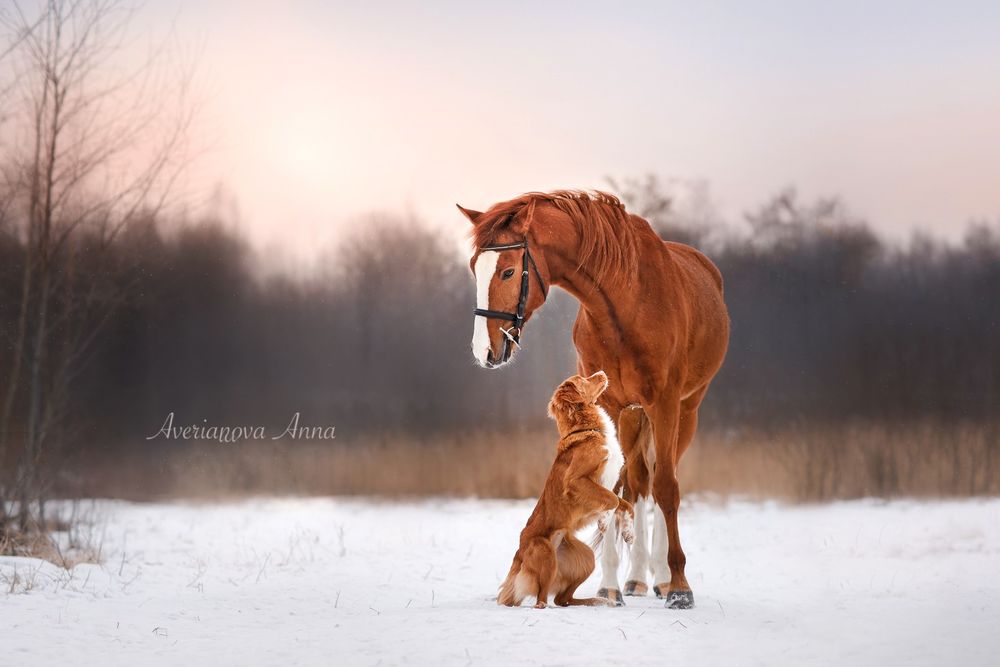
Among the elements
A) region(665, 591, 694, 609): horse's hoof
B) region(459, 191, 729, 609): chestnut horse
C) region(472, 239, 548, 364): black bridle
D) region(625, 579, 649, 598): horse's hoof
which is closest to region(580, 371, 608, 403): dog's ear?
region(459, 191, 729, 609): chestnut horse

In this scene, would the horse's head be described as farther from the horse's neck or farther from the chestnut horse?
the horse's neck

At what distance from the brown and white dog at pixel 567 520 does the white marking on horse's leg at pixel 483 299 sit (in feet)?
2.36

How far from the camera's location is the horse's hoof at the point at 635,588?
21.0ft

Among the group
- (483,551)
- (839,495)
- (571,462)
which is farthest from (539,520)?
(839,495)

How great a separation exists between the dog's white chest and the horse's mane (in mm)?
939

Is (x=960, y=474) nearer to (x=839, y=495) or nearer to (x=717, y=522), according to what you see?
(x=839, y=495)

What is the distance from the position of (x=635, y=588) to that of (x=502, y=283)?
248 cm

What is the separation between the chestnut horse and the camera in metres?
5.40

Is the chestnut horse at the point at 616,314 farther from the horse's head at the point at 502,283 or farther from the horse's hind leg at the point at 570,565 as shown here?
the horse's hind leg at the point at 570,565

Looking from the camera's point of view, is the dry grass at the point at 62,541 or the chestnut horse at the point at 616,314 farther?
the dry grass at the point at 62,541

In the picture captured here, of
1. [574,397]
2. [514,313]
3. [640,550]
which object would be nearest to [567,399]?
[574,397]

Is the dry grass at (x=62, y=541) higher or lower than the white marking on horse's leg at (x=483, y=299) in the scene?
lower

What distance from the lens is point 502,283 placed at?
5379mm

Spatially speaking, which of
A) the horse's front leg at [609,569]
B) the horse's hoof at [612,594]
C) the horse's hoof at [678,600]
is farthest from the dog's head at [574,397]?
the horse's hoof at [678,600]
